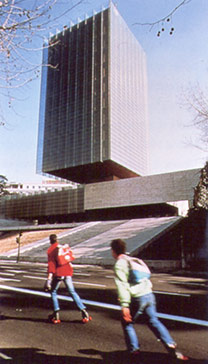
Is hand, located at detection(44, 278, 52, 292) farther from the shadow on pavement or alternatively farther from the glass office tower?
the glass office tower

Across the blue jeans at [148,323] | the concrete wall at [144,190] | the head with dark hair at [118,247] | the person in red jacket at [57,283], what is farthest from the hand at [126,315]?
the concrete wall at [144,190]

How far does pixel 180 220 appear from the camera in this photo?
34.4m

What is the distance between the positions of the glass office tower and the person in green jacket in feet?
219

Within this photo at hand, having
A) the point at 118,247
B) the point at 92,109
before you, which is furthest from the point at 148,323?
the point at 92,109

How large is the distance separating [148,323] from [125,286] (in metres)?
0.58

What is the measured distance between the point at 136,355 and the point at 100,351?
2.54ft

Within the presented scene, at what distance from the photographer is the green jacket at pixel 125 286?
3279 millimetres

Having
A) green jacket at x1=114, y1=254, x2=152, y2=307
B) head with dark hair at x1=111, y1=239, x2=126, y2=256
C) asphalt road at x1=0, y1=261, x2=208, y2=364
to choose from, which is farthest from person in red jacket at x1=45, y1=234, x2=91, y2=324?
green jacket at x1=114, y1=254, x2=152, y2=307

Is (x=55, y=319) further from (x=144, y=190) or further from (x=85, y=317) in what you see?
(x=144, y=190)

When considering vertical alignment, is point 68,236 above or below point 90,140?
below

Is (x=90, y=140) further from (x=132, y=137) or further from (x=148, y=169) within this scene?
(x=148, y=169)

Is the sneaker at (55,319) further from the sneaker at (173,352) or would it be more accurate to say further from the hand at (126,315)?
the sneaker at (173,352)

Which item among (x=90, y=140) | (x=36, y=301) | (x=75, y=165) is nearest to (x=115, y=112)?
(x=90, y=140)

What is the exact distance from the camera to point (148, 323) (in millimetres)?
3385
